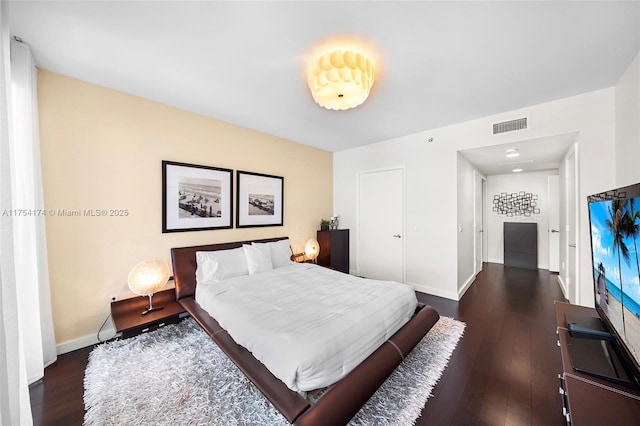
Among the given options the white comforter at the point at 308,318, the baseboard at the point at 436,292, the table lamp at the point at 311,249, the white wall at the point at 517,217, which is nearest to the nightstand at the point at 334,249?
the table lamp at the point at 311,249

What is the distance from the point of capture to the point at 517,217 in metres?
5.59

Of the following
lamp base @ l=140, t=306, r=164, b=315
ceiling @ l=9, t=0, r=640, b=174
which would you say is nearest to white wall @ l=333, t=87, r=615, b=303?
ceiling @ l=9, t=0, r=640, b=174

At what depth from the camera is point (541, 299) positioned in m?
3.52

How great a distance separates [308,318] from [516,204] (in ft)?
20.4

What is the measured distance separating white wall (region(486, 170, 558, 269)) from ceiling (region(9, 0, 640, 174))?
11.8 ft

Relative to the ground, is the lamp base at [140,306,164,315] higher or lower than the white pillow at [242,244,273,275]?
lower

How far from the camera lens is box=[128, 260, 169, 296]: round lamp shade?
93.5 inches

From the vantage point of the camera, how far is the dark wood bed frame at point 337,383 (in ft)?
4.09

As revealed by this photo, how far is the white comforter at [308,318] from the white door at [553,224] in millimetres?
4923

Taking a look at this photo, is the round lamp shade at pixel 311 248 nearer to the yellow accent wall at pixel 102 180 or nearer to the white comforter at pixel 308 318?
the white comforter at pixel 308 318

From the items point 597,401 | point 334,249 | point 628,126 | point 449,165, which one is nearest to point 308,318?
point 597,401

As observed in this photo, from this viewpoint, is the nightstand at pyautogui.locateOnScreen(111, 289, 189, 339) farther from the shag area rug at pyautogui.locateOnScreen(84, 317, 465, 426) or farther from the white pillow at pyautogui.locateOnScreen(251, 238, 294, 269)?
the white pillow at pyautogui.locateOnScreen(251, 238, 294, 269)

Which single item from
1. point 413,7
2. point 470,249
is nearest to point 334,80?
point 413,7

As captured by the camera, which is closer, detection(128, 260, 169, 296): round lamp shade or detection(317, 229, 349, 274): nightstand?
detection(128, 260, 169, 296): round lamp shade
